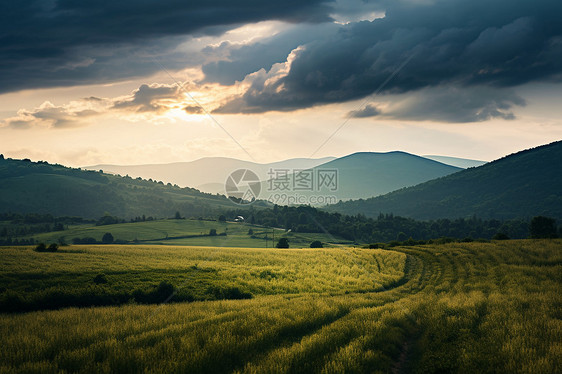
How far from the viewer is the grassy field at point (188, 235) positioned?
408ft

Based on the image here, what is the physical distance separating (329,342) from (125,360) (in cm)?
637

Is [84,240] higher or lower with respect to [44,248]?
lower

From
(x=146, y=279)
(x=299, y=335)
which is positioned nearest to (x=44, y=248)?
(x=146, y=279)

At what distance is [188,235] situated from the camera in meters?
136

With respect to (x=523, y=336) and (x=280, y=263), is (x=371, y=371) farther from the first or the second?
(x=280, y=263)

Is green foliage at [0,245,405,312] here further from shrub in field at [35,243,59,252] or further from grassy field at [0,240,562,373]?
shrub in field at [35,243,59,252]

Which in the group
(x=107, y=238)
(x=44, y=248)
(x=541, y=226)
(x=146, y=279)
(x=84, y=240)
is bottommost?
(x=84, y=240)

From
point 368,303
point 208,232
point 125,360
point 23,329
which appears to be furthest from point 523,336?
point 208,232

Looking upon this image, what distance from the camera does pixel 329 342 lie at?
1206cm

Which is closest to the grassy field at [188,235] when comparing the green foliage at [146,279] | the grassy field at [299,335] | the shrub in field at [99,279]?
the green foliage at [146,279]

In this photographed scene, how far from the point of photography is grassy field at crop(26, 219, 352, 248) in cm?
12439

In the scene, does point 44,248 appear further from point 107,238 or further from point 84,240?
point 84,240

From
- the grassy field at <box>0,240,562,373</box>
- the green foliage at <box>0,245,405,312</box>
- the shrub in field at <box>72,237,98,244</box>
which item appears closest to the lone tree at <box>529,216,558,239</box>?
the green foliage at <box>0,245,405,312</box>

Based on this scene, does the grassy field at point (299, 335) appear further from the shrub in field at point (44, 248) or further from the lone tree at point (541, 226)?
the lone tree at point (541, 226)
